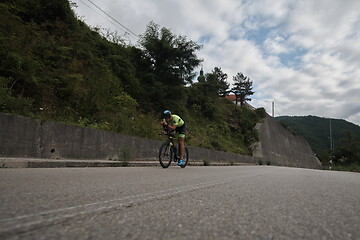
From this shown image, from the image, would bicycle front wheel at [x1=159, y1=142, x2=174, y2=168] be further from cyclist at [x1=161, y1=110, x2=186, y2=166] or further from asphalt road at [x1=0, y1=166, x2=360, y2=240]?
asphalt road at [x1=0, y1=166, x2=360, y2=240]

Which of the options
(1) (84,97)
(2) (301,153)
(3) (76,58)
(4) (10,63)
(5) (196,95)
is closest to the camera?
(4) (10,63)

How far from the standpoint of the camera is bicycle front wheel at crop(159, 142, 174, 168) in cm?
915

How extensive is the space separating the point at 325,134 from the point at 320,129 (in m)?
3.54

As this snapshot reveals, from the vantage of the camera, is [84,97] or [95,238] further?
[84,97]

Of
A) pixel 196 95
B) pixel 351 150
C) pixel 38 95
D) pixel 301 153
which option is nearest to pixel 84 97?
pixel 38 95

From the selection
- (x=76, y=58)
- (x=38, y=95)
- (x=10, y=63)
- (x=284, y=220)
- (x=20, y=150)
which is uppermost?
(x=76, y=58)

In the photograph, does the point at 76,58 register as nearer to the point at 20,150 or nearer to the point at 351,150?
the point at 20,150

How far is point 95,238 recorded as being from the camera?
1.26m

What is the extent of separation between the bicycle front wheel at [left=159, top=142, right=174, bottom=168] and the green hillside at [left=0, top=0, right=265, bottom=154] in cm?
336

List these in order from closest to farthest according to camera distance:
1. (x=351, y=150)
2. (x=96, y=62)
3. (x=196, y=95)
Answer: (x=96, y=62) → (x=196, y=95) → (x=351, y=150)

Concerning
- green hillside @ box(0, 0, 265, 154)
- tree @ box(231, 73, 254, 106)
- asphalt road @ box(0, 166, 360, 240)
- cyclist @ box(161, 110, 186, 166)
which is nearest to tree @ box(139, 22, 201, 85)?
green hillside @ box(0, 0, 265, 154)

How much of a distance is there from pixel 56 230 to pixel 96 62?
52.5 feet

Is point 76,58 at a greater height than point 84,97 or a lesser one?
greater

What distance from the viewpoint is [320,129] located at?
3745 inches
